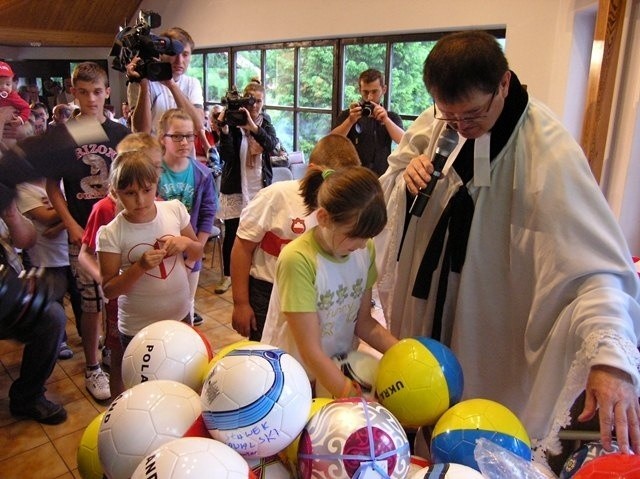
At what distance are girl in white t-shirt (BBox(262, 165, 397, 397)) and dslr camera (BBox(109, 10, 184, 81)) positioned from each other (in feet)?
6.15

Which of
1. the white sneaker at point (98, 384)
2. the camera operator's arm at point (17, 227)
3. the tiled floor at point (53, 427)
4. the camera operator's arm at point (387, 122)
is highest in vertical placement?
the camera operator's arm at point (387, 122)

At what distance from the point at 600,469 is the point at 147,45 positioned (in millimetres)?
2928

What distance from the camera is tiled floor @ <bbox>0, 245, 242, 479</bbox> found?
229cm

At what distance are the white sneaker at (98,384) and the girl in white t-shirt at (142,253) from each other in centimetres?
81

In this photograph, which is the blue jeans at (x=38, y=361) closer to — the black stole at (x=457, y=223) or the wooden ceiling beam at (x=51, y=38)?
the black stole at (x=457, y=223)

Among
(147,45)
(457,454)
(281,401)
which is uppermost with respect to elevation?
(147,45)

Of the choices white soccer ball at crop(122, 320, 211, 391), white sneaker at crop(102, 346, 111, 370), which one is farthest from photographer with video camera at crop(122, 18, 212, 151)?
white soccer ball at crop(122, 320, 211, 391)

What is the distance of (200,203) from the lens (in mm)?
2744

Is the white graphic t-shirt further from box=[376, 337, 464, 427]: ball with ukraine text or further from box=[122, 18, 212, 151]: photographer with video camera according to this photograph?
box=[376, 337, 464, 427]: ball with ukraine text

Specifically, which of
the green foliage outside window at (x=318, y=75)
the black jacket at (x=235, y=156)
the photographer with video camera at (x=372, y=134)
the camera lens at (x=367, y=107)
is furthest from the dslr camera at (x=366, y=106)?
the green foliage outside window at (x=318, y=75)

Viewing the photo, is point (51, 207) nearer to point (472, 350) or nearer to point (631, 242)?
point (472, 350)

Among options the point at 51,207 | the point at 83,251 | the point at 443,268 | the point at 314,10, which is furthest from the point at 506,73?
the point at 314,10

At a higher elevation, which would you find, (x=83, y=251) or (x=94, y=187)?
(x=94, y=187)

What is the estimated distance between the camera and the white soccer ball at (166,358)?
121cm
